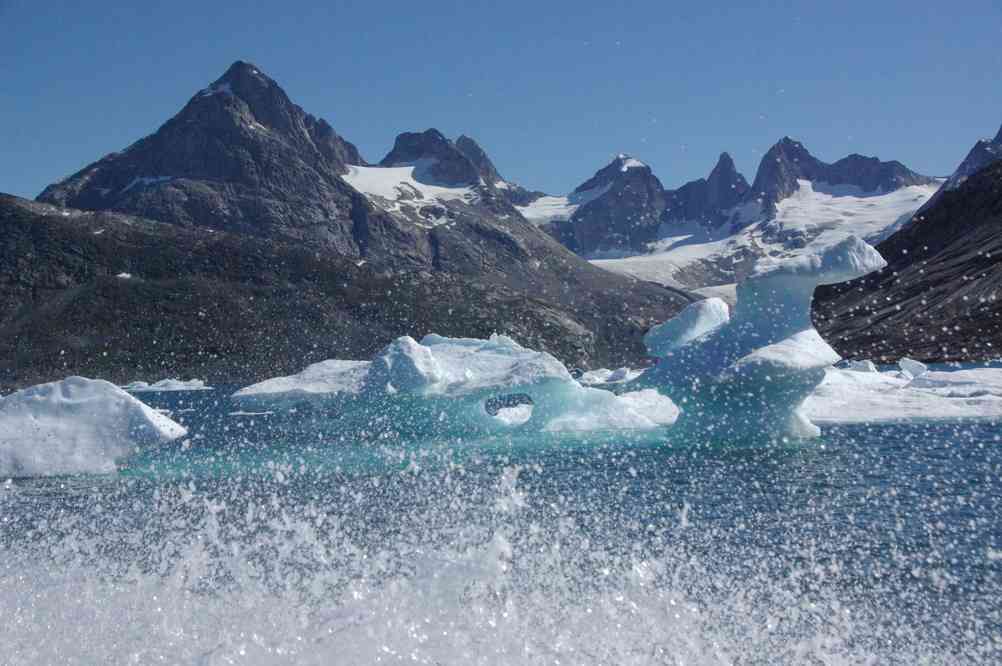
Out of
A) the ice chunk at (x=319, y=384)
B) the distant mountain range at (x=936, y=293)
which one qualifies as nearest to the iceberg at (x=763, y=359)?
the ice chunk at (x=319, y=384)

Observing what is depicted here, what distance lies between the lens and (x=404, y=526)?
1375 centimetres

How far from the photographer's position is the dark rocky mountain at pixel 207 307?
104 metres

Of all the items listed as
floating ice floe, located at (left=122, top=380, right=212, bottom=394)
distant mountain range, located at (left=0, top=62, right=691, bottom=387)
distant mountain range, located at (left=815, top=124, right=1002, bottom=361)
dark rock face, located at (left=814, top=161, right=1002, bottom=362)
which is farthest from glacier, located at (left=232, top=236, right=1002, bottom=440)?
distant mountain range, located at (left=0, top=62, right=691, bottom=387)

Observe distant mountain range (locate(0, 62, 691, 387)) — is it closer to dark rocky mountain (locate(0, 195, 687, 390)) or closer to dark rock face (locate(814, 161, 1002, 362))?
dark rocky mountain (locate(0, 195, 687, 390))

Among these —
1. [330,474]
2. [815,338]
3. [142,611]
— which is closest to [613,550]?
[142,611]

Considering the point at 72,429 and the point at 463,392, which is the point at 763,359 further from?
the point at 72,429

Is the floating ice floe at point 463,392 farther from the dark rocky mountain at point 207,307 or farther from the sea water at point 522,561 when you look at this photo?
the dark rocky mountain at point 207,307

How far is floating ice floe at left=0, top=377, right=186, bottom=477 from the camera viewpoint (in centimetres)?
2005

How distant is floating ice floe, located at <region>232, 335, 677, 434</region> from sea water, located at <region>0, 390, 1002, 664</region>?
6.63m

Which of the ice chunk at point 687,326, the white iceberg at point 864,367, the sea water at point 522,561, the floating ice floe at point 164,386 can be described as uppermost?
the ice chunk at point 687,326

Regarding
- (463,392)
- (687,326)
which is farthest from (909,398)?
(463,392)

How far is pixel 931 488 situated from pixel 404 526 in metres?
10.3

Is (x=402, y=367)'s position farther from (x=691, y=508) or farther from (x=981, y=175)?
(x=981, y=175)

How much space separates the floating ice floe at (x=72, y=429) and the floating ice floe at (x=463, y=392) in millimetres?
11157
